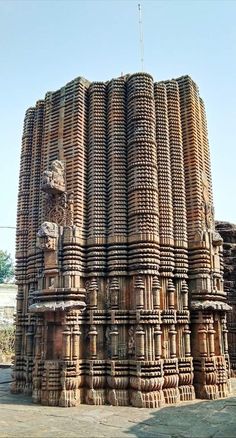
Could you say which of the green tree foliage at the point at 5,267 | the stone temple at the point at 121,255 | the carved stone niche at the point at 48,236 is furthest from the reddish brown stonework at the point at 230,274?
the green tree foliage at the point at 5,267

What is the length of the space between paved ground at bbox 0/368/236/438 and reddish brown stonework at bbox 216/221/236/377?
535 centimetres

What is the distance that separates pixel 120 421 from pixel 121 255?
4279 millimetres

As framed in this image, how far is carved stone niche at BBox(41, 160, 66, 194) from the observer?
11828 millimetres

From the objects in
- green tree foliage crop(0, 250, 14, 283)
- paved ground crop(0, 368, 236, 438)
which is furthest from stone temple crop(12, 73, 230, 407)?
green tree foliage crop(0, 250, 14, 283)

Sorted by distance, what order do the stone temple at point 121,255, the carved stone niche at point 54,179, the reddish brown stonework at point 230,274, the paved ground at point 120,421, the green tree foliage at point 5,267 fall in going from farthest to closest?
the green tree foliage at point 5,267
the reddish brown stonework at point 230,274
the carved stone niche at point 54,179
the stone temple at point 121,255
the paved ground at point 120,421

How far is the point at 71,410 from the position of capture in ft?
32.3

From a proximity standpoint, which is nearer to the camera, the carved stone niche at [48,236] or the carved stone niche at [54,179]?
the carved stone niche at [48,236]

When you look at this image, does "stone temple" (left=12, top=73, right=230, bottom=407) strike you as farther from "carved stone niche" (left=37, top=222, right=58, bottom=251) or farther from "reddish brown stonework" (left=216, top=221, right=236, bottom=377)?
"reddish brown stonework" (left=216, top=221, right=236, bottom=377)

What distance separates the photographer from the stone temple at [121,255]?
10695 mm

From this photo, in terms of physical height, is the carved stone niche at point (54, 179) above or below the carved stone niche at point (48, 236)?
above

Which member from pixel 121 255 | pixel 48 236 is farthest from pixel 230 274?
pixel 48 236

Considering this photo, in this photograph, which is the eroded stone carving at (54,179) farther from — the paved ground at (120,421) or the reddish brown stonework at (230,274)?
the reddish brown stonework at (230,274)

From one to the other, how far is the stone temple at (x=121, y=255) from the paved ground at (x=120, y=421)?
0.57 meters

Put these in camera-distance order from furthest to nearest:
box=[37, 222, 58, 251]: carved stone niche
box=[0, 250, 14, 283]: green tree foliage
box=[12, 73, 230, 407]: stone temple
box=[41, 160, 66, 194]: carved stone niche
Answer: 1. box=[0, 250, 14, 283]: green tree foliage
2. box=[41, 160, 66, 194]: carved stone niche
3. box=[37, 222, 58, 251]: carved stone niche
4. box=[12, 73, 230, 407]: stone temple
